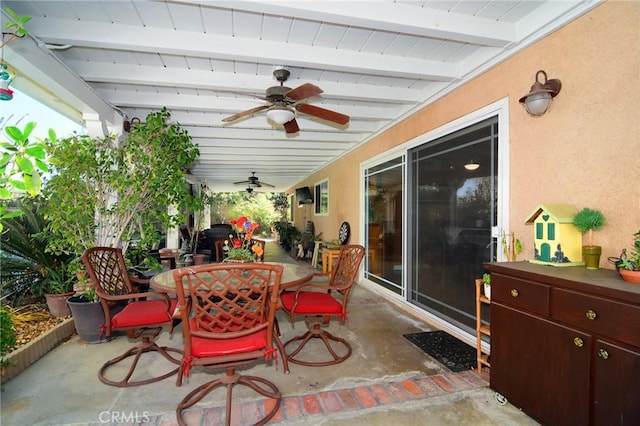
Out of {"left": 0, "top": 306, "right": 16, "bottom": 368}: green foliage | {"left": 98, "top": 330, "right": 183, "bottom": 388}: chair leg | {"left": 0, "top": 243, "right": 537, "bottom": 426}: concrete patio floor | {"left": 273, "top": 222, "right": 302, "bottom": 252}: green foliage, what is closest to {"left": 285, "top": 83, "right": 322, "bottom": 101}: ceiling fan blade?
{"left": 0, "top": 243, "right": 537, "bottom": 426}: concrete patio floor

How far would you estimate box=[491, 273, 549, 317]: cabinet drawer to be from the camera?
170 cm

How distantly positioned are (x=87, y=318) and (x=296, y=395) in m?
2.25

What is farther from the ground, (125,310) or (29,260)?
(29,260)

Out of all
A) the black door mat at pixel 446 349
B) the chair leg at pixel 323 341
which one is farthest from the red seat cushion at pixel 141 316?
the black door mat at pixel 446 349

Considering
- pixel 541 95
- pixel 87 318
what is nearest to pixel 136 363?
pixel 87 318

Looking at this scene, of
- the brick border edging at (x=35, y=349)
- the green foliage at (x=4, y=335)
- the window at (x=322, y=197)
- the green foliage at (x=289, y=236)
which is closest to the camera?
the green foliage at (x=4, y=335)

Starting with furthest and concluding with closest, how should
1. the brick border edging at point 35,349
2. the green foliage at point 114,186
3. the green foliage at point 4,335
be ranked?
1. the green foliage at point 114,186
2. the brick border edging at point 35,349
3. the green foliage at point 4,335

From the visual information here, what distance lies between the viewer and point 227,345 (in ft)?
5.88

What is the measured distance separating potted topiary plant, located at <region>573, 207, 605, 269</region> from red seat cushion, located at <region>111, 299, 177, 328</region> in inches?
113

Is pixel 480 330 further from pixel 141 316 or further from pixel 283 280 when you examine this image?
pixel 141 316

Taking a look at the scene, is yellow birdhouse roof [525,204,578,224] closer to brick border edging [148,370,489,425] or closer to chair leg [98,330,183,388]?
brick border edging [148,370,489,425]

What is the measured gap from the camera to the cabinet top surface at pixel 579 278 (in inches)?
53.7

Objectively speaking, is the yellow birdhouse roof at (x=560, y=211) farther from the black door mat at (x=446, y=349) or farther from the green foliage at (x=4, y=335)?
the green foliage at (x=4, y=335)

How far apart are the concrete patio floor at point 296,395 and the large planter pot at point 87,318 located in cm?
14
